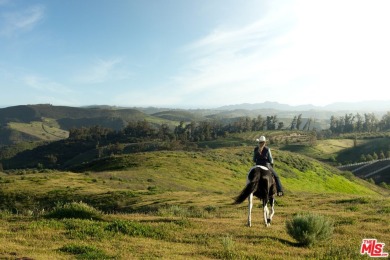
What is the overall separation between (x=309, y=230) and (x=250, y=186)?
3.06m

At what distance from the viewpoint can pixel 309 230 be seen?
11375 millimetres

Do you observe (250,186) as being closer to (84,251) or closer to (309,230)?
(309,230)

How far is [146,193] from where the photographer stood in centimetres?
3316

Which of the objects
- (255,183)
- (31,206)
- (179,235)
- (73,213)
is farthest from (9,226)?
(31,206)

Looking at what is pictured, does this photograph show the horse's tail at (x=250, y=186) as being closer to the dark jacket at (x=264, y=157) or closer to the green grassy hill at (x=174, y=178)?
the dark jacket at (x=264, y=157)

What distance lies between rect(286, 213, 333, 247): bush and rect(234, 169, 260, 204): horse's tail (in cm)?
235

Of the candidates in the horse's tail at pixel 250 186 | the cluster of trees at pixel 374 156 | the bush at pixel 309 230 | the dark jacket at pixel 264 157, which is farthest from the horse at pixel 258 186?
the cluster of trees at pixel 374 156

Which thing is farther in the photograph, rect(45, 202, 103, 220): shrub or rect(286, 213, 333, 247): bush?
rect(45, 202, 103, 220): shrub

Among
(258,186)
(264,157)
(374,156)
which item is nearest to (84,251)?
(258,186)

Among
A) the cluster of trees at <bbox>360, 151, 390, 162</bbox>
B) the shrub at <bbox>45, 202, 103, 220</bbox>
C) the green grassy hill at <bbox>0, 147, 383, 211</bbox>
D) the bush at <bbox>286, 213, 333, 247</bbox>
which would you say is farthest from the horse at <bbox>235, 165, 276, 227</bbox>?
the cluster of trees at <bbox>360, 151, 390, 162</bbox>

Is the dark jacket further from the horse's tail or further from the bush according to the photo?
the bush

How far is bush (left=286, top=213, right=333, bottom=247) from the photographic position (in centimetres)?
1129

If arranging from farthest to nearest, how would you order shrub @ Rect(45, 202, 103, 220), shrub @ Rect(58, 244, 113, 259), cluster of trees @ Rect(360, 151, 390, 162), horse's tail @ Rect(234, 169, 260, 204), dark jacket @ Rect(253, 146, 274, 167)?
cluster of trees @ Rect(360, 151, 390, 162) → shrub @ Rect(45, 202, 103, 220) → dark jacket @ Rect(253, 146, 274, 167) → horse's tail @ Rect(234, 169, 260, 204) → shrub @ Rect(58, 244, 113, 259)

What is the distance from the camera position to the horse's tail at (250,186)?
1379 centimetres
